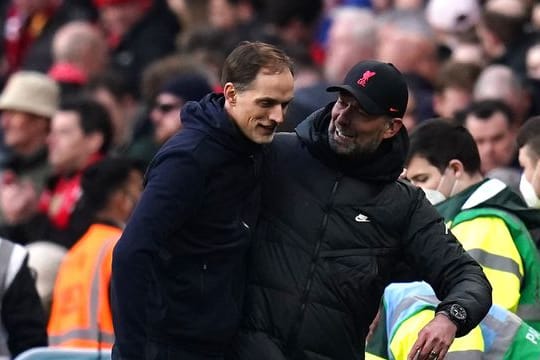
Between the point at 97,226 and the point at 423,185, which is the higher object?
the point at 423,185

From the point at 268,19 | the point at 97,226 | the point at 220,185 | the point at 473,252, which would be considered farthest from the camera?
the point at 268,19

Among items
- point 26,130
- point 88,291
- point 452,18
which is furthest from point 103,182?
Answer: point 452,18

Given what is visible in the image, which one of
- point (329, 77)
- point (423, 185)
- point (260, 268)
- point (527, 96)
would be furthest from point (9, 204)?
point (260, 268)

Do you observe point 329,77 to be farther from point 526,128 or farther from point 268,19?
point 526,128

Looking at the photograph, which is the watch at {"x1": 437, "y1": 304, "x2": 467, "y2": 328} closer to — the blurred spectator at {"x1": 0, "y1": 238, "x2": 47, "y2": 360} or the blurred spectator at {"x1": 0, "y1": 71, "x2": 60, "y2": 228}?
the blurred spectator at {"x1": 0, "y1": 238, "x2": 47, "y2": 360}

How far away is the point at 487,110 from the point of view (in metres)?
10.4

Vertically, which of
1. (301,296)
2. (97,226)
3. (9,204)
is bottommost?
(9,204)

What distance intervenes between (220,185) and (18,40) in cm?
955

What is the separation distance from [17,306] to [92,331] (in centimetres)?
61

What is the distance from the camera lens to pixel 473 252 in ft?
24.1

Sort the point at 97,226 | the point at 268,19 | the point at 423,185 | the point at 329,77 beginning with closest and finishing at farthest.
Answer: the point at 423,185
the point at 97,226
the point at 329,77
the point at 268,19

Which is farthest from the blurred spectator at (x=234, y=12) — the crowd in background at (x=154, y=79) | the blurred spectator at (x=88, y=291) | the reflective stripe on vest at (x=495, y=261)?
the reflective stripe on vest at (x=495, y=261)

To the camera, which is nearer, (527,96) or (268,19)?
(527,96)

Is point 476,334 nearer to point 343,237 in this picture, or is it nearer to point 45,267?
point 343,237
